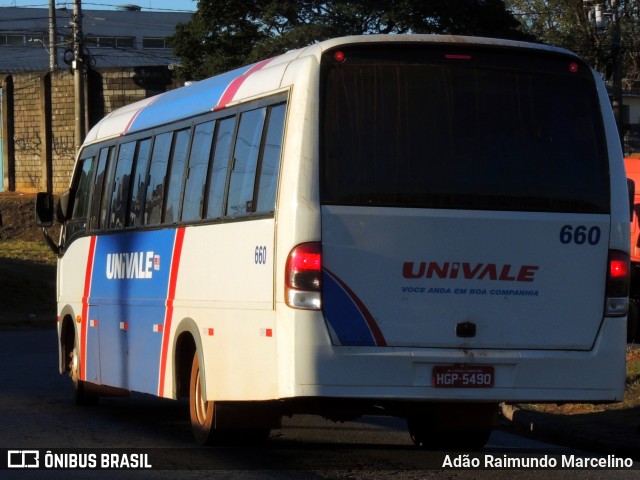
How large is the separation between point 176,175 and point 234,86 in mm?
1242

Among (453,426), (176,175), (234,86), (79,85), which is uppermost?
(79,85)

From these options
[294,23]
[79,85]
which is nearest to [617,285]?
[79,85]

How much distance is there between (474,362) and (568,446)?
326 cm

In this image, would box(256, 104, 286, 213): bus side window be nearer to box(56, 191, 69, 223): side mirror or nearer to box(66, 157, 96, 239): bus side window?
box(66, 157, 96, 239): bus side window

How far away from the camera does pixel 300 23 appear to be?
152ft

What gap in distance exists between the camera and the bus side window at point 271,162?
9141 mm

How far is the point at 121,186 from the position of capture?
43.1 ft

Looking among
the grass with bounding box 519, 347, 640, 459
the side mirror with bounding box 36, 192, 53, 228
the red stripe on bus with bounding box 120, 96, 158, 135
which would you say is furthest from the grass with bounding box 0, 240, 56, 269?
the grass with bounding box 519, 347, 640, 459

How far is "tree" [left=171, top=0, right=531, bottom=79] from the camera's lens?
4609 cm

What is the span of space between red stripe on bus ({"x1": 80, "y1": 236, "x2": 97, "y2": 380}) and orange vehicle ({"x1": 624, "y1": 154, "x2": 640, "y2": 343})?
744 centimetres

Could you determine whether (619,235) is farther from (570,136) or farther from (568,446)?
(568,446)

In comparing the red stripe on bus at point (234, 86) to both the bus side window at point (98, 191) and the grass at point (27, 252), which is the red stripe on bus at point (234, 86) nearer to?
the bus side window at point (98, 191)

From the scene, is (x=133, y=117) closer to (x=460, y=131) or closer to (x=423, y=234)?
(x=460, y=131)

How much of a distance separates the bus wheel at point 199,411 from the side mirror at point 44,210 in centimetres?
458
